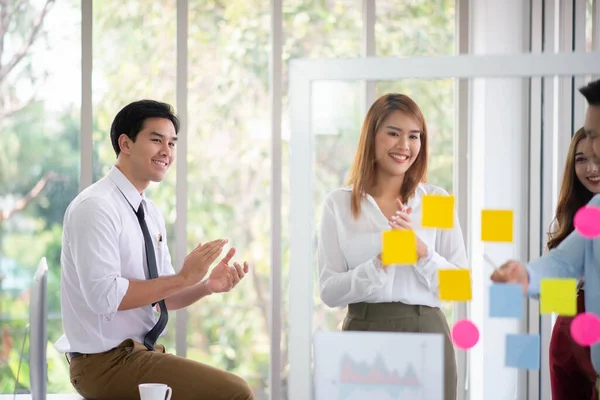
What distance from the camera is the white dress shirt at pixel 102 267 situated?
76.0 inches

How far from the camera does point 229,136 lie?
264 centimetres

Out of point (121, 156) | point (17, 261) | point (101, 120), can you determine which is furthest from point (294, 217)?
point (17, 261)

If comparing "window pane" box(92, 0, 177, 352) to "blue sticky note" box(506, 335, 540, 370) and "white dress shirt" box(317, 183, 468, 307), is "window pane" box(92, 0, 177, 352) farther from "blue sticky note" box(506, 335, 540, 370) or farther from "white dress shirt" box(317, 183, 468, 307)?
"blue sticky note" box(506, 335, 540, 370)

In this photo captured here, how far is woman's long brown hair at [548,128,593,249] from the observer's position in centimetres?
117

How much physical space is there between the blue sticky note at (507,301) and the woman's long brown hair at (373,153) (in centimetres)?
23

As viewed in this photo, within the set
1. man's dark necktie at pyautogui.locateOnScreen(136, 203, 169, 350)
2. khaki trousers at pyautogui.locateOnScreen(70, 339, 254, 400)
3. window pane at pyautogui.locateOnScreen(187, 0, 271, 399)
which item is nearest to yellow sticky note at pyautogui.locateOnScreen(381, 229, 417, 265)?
khaki trousers at pyautogui.locateOnScreen(70, 339, 254, 400)

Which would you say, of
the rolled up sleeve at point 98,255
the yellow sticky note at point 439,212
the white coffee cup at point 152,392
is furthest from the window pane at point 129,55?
the yellow sticky note at point 439,212

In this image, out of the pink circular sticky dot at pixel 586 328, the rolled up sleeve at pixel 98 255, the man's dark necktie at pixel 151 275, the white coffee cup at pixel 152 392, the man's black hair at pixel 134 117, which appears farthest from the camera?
the man's black hair at pixel 134 117

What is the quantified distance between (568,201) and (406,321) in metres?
0.35

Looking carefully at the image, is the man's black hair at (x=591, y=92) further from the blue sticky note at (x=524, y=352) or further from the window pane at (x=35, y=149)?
the window pane at (x=35, y=149)

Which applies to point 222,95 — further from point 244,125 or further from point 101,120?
point 101,120

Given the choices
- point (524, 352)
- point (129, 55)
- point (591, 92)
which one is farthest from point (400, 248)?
point (129, 55)

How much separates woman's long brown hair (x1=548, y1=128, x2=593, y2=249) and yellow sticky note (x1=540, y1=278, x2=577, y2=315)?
7 centimetres

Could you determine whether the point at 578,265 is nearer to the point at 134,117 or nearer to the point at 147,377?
the point at 147,377
